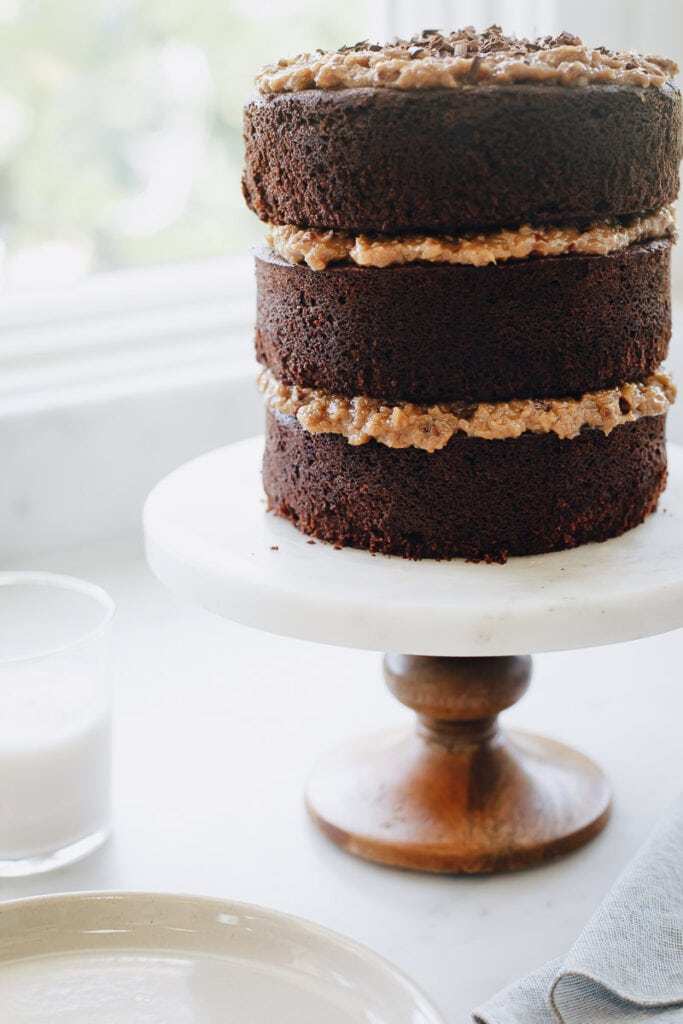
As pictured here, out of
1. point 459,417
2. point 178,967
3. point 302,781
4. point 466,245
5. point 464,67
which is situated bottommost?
point 302,781

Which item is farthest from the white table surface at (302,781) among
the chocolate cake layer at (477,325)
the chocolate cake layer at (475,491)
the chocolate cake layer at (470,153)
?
the chocolate cake layer at (470,153)

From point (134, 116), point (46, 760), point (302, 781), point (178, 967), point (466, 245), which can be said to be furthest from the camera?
point (134, 116)

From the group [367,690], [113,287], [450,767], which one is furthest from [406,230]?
[113,287]

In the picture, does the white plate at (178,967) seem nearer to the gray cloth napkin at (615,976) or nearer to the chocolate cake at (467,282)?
the gray cloth napkin at (615,976)

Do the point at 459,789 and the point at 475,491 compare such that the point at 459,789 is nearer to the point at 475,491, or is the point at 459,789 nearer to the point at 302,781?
the point at 302,781

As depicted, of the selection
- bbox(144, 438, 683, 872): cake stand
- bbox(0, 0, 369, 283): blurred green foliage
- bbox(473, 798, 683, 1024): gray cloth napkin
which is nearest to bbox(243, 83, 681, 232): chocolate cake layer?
bbox(144, 438, 683, 872): cake stand

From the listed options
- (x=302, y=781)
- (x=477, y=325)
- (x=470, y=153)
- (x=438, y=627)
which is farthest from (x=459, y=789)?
(x=470, y=153)

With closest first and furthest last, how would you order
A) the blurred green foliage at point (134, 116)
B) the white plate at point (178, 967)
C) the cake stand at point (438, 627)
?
1. the white plate at point (178, 967)
2. the cake stand at point (438, 627)
3. the blurred green foliage at point (134, 116)

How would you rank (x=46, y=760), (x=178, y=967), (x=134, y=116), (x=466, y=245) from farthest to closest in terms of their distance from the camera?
(x=134, y=116)
(x=46, y=760)
(x=466, y=245)
(x=178, y=967)
